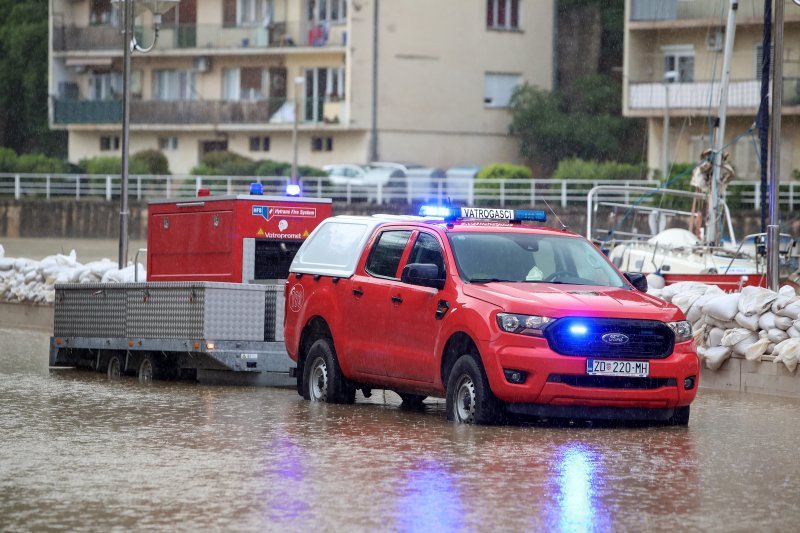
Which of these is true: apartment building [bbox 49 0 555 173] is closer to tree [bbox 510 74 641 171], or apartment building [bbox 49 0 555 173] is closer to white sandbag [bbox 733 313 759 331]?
tree [bbox 510 74 641 171]

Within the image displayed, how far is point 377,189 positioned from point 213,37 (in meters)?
17.9

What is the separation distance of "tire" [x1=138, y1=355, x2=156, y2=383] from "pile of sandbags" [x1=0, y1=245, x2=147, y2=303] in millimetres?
9593

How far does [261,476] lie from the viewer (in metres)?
10.6

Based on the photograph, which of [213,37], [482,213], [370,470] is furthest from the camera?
[213,37]

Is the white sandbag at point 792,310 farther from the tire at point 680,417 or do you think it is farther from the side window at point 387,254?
the side window at point 387,254

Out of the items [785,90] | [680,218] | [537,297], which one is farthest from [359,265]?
[785,90]

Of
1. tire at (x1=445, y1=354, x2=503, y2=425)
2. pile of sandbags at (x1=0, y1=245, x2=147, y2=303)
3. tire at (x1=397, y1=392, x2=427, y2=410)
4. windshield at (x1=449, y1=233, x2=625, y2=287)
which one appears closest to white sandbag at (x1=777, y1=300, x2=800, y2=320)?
windshield at (x1=449, y1=233, x2=625, y2=287)

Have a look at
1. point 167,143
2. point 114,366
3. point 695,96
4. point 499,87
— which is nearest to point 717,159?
point 114,366

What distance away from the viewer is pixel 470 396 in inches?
540

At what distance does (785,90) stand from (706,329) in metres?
39.2

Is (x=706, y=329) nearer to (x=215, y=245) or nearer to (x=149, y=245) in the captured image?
(x=215, y=245)

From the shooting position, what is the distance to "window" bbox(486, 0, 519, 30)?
68.1 m

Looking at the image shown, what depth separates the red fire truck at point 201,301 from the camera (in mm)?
18344

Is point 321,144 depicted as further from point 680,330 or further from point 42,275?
point 680,330
